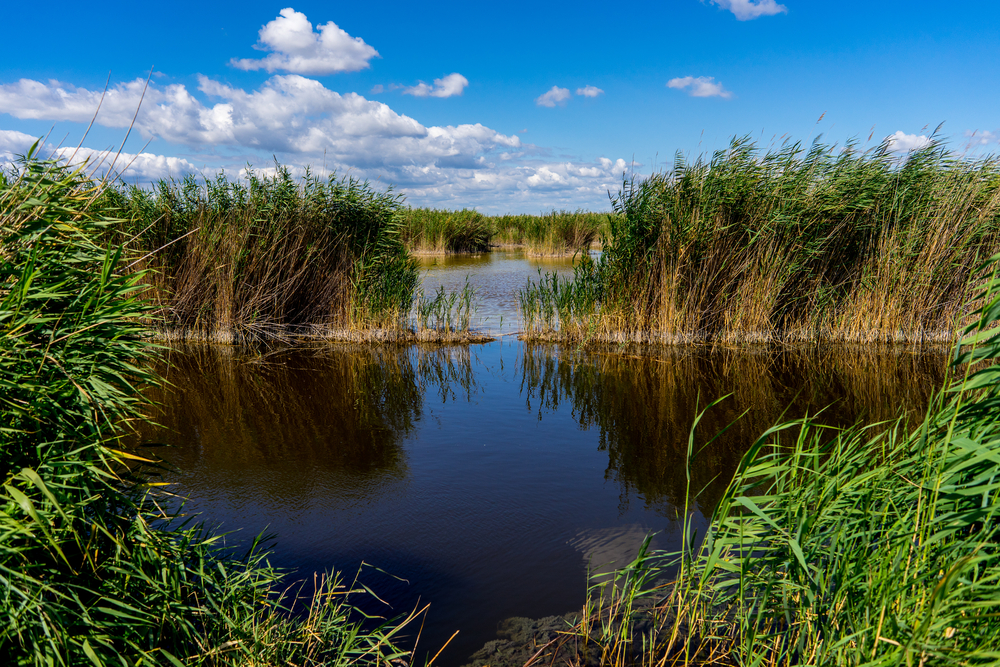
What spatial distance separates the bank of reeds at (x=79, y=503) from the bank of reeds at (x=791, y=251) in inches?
328

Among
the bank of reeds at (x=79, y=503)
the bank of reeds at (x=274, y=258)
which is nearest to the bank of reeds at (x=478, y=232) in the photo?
the bank of reeds at (x=274, y=258)

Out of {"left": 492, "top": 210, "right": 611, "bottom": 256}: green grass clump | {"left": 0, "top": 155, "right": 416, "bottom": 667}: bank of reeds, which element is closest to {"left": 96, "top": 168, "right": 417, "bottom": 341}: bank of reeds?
{"left": 0, "top": 155, "right": 416, "bottom": 667}: bank of reeds

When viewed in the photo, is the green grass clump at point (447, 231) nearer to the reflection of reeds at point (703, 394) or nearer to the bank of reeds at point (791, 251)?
the bank of reeds at point (791, 251)

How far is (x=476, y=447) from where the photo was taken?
6051mm

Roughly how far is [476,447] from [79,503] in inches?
165

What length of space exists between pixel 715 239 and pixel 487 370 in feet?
14.8

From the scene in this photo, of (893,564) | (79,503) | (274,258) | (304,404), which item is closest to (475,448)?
(304,404)

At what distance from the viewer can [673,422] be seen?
6746mm

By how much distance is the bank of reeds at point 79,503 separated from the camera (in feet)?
6.66

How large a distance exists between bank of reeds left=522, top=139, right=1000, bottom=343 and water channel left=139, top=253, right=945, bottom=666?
0.75 meters

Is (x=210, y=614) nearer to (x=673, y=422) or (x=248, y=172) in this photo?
(x=673, y=422)

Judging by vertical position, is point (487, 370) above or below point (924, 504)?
below

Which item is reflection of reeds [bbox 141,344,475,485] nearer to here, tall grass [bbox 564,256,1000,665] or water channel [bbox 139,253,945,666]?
water channel [bbox 139,253,945,666]

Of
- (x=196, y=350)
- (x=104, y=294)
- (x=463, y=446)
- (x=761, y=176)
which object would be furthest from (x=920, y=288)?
(x=196, y=350)
